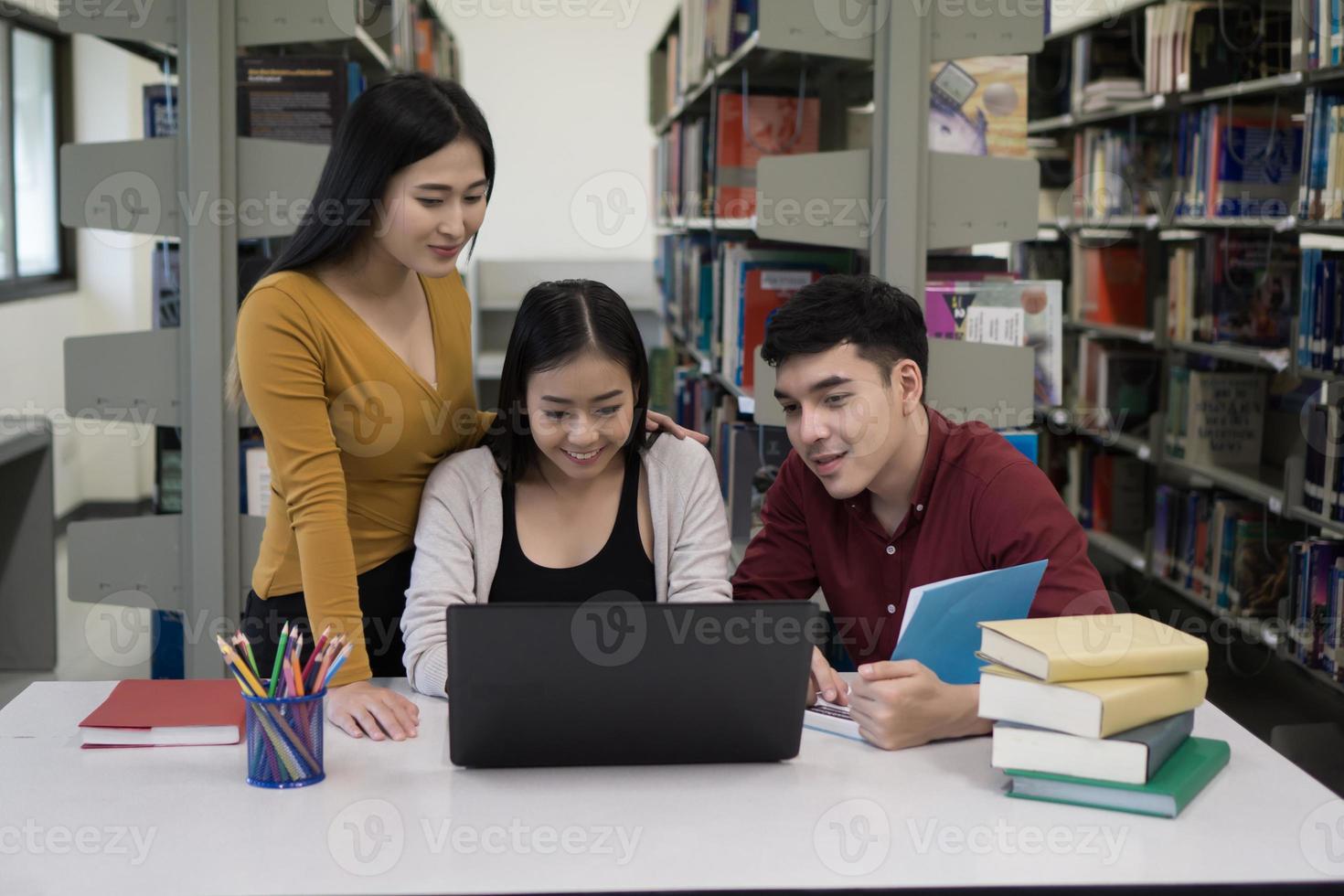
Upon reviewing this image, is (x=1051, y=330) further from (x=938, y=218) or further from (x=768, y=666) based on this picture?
(x=768, y=666)

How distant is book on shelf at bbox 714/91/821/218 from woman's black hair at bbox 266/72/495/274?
1.76m

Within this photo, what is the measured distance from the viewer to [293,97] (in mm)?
2771

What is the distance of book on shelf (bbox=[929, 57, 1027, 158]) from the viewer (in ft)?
8.22

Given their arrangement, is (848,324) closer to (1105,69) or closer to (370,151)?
(370,151)

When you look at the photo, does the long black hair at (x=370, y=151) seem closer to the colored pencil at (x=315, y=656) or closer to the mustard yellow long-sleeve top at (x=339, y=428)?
the mustard yellow long-sleeve top at (x=339, y=428)

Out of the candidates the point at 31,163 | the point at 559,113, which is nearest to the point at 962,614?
the point at 31,163

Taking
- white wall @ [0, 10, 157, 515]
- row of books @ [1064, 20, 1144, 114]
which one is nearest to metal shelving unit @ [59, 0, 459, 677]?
white wall @ [0, 10, 157, 515]

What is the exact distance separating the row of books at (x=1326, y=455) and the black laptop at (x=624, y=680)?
2.53 m

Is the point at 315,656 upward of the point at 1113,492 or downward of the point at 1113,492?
upward

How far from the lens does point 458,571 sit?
5.32 feet

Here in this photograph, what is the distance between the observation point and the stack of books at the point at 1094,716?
4.03ft

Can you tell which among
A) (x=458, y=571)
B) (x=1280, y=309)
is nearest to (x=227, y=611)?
(x=458, y=571)

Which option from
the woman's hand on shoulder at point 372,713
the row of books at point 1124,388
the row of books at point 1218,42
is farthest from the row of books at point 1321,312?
the woman's hand on shoulder at point 372,713

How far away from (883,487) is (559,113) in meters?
5.26
